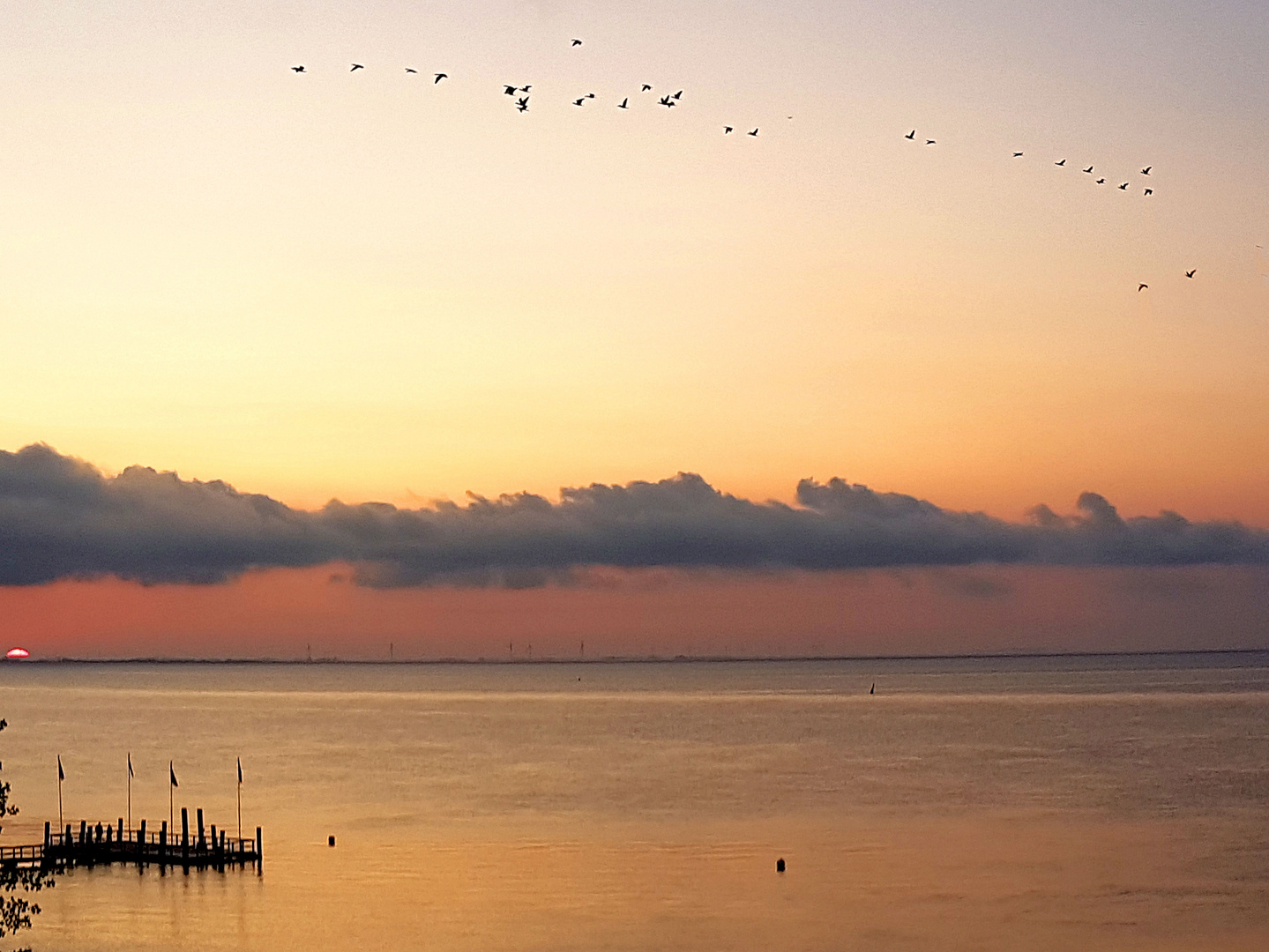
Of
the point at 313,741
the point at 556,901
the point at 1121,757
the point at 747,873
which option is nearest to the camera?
the point at 556,901

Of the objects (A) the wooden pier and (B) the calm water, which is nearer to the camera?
(B) the calm water

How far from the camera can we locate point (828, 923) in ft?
221

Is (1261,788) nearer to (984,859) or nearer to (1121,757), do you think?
(1121,757)

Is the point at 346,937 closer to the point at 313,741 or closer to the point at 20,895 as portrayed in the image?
the point at 20,895

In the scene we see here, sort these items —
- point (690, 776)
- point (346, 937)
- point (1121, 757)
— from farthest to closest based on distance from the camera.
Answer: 1. point (1121, 757)
2. point (690, 776)
3. point (346, 937)

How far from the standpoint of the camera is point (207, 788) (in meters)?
122

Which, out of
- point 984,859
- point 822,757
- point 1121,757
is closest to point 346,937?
point 984,859

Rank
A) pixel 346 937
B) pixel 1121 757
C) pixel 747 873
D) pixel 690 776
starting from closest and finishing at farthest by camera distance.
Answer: pixel 346 937, pixel 747 873, pixel 690 776, pixel 1121 757

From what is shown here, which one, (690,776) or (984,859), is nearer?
(984,859)

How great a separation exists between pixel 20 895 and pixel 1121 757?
104 metres

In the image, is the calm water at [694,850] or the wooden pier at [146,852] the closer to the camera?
the calm water at [694,850]

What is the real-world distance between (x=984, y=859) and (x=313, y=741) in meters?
112

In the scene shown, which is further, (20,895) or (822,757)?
(822,757)

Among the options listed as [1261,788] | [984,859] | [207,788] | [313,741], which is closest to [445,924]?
[984,859]
